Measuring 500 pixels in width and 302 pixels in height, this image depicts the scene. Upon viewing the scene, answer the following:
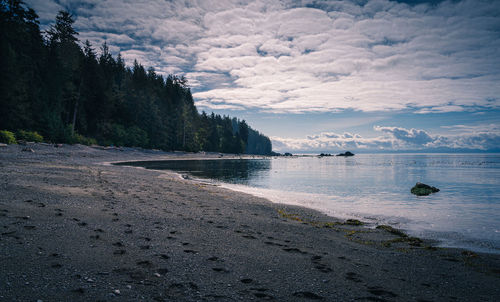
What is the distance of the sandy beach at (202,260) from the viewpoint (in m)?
4.12

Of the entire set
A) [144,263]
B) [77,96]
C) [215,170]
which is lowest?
[215,170]

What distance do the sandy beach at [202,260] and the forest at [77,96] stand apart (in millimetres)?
36990

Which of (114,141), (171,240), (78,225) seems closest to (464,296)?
(171,240)

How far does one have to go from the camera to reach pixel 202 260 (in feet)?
18.1

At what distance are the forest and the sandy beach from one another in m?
37.0

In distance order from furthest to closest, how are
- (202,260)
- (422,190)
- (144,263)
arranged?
(422,190) < (202,260) < (144,263)

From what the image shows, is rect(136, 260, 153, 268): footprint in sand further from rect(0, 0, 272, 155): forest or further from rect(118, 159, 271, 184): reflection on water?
rect(0, 0, 272, 155): forest

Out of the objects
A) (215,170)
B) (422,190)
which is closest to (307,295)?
(422,190)

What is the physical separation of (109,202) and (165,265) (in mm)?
6580

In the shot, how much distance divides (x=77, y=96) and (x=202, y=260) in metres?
62.1

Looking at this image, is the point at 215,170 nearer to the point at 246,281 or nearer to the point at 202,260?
the point at 202,260

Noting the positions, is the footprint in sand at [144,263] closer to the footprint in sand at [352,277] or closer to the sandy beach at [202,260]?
the sandy beach at [202,260]

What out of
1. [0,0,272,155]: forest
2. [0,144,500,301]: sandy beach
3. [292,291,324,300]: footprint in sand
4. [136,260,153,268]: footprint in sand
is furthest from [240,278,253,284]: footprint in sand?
[0,0,272,155]: forest

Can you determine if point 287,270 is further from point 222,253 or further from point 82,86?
point 82,86
